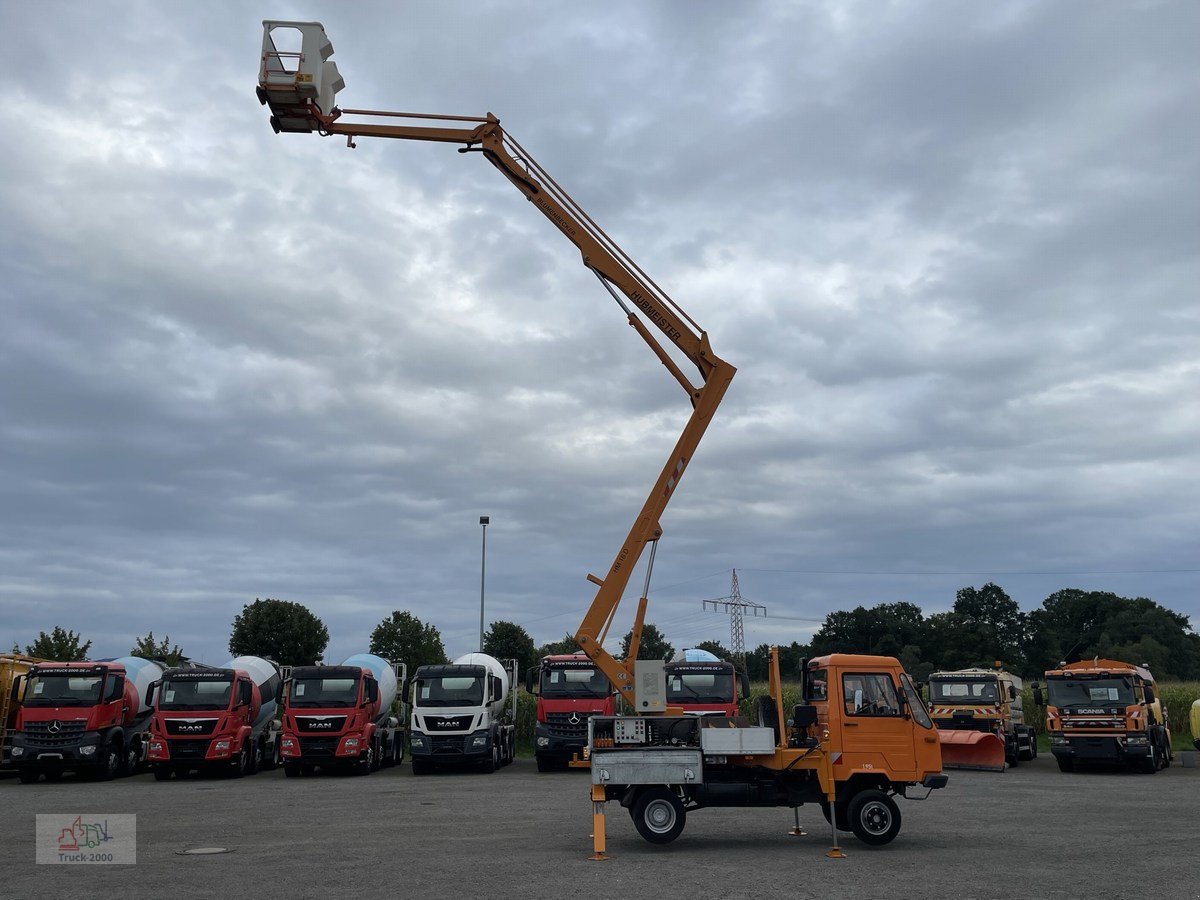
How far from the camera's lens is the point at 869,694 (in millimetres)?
14852

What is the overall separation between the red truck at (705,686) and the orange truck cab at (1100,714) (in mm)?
7502

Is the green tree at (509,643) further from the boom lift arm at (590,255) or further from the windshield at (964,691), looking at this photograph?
the boom lift arm at (590,255)

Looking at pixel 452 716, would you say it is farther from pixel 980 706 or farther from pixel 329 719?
pixel 980 706

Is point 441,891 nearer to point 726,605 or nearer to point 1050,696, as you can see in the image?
point 1050,696

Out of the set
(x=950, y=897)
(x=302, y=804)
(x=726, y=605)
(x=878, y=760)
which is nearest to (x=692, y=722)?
(x=878, y=760)

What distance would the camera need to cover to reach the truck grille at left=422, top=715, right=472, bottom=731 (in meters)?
27.8

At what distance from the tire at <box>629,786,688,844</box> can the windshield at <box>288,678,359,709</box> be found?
14.5m

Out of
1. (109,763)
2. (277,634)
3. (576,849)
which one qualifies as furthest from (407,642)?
(576,849)

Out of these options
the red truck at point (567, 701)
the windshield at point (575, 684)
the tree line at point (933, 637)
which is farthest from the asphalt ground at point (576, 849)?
the tree line at point (933, 637)

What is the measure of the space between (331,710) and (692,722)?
14798 millimetres

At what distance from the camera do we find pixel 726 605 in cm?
7225

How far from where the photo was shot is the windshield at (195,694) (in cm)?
2681

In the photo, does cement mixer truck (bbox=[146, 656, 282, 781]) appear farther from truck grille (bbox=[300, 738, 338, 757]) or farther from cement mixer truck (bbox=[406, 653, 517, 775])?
cement mixer truck (bbox=[406, 653, 517, 775])

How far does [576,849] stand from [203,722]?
15504 millimetres
